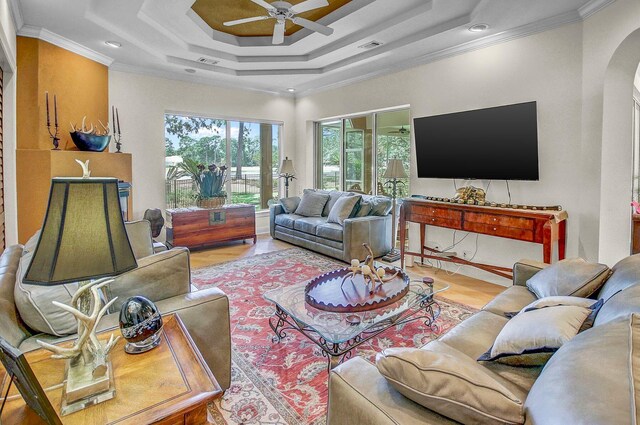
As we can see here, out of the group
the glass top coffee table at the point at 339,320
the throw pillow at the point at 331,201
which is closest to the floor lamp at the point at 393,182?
the throw pillow at the point at 331,201

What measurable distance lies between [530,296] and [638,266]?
25.0 inches

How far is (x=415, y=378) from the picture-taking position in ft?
3.46

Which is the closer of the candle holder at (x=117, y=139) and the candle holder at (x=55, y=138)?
the candle holder at (x=55, y=138)

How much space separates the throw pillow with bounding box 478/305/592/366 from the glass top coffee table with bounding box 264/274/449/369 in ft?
2.67

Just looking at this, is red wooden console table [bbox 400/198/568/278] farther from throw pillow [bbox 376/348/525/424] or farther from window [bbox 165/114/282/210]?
window [bbox 165/114/282/210]

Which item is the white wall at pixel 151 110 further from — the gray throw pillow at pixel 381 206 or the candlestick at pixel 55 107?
the gray throw pillow at pixel 381 206

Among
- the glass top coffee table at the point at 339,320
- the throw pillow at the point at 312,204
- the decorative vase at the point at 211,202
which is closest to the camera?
the glass top coffee table at the point at 339,320

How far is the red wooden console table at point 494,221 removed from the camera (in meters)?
3.27

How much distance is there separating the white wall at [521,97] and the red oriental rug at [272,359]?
4.47 ft

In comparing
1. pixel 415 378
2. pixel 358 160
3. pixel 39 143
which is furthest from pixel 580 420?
pixel 358 160

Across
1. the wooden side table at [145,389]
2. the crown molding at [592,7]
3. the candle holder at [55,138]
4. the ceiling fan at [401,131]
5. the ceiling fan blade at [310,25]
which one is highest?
the ceiling fan blade at [310,25]

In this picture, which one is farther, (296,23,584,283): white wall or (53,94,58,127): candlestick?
(53,94,58,127): candlestick

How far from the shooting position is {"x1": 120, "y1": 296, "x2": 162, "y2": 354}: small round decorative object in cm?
133

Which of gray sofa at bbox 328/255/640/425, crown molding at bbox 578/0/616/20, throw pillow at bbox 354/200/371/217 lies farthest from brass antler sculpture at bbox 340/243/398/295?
crown molding at bbox 578/0/616/20
